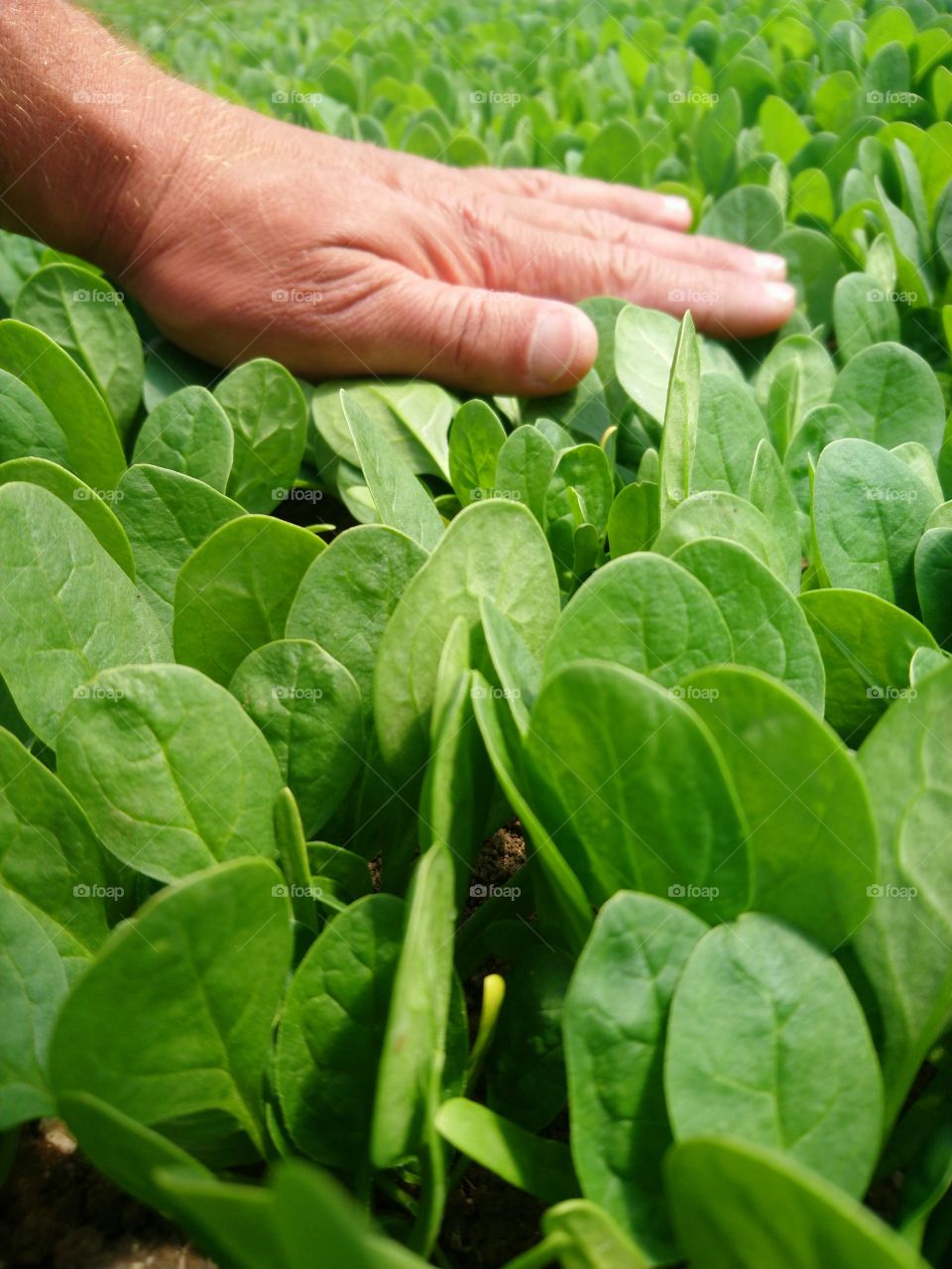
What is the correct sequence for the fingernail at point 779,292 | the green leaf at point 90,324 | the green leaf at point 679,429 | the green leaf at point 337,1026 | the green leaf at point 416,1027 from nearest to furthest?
the green leaf at point 416,1027
the green leaf at point 337,1026
the green leaf at point 679,429
the green leaf at point 90,324
the fingernail at point 779,292

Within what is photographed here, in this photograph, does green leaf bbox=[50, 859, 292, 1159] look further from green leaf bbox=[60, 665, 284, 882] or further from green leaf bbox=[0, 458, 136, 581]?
green leaf bbox=[0, 458, 136, 581]

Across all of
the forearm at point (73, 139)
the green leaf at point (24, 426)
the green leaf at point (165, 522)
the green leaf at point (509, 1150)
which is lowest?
the green leaf at point (509, 1150)

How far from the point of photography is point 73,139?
1605mm

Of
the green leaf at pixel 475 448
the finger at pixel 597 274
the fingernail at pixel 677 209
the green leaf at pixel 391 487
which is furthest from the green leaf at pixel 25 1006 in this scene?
the fingernail at pixel 677 209

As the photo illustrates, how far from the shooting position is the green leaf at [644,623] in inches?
29.6

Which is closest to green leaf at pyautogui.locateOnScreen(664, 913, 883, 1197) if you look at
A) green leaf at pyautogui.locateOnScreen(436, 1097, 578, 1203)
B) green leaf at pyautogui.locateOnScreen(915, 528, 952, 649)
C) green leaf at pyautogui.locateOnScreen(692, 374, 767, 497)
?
green leaf at pyautogui.locateOnScreen(436, 1097, 578, 1203)

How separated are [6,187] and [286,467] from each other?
2.42 feet

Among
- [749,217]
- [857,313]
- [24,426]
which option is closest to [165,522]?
[24,426]

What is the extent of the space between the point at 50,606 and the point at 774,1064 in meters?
0.64

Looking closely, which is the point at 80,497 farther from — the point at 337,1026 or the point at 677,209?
the point at 677,209

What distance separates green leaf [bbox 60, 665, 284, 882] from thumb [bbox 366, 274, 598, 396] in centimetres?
87

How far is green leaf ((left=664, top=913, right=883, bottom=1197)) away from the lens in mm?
609

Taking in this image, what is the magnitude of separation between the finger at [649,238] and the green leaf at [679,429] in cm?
84

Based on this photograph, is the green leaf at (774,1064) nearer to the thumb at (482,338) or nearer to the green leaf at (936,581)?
the green leaf at (936,581)
